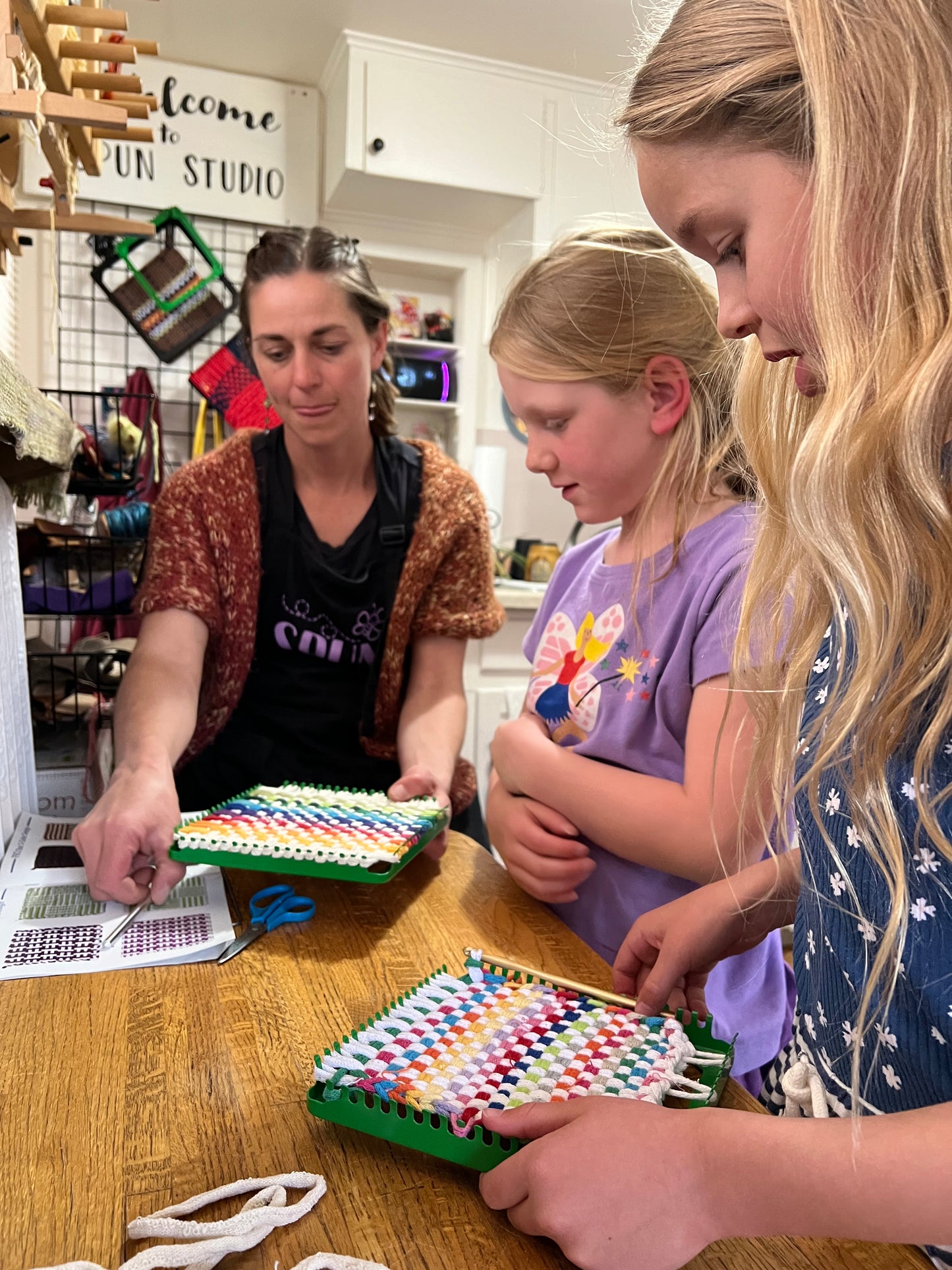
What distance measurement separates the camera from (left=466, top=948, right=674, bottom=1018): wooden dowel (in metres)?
0.62

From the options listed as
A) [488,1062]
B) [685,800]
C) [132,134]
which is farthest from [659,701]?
[132,134]

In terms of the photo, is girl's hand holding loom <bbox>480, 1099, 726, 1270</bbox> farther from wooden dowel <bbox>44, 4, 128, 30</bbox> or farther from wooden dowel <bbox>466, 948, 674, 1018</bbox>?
wooden dowel <bbox>44, 4, 128, 30</bbox>

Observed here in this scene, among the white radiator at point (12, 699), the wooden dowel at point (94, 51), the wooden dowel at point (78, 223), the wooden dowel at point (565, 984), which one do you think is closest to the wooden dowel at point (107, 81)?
the wooden dowel at point (94, 51)

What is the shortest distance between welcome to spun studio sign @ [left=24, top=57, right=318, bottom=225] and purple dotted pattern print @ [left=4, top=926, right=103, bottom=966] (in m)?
2.51

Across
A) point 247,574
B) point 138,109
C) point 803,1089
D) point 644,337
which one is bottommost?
point 803,1089

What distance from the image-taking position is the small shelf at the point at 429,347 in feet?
9.97

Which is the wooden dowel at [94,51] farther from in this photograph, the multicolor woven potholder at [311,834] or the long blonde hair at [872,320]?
the multicolor woven potholder at [311,834]

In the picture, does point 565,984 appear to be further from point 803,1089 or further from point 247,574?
point 247,574

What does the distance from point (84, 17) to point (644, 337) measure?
0.53 meters

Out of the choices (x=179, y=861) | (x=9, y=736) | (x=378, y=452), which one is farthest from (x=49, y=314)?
(x=179, y=861)

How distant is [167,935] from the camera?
0.75m

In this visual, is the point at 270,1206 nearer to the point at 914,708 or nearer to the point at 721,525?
the point at 914,708

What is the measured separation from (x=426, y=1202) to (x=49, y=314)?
2761 mm

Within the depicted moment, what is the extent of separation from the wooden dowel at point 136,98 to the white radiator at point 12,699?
404 millimetres
